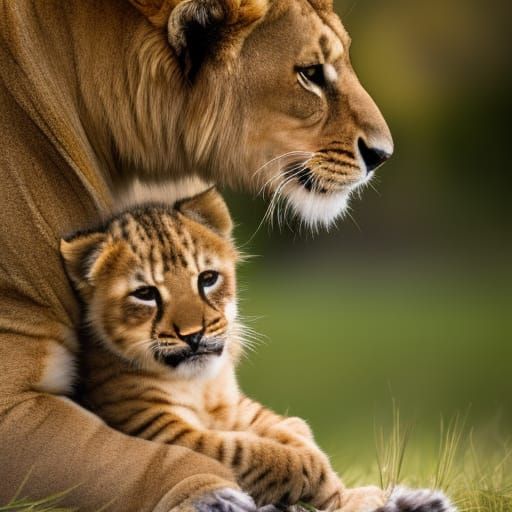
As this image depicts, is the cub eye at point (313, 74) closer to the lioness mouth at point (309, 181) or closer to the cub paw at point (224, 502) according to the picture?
the lioness mouth at point (309, 181)

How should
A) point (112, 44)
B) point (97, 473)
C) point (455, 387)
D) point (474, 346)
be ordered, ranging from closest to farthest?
point (97, 473) → point (112, 44) → point (455, 387) → point (474, 346)

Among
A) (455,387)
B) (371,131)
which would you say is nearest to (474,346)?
(455,387)

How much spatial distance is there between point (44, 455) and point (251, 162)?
96 cm

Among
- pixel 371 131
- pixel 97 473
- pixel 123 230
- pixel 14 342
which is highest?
pixel 371 131

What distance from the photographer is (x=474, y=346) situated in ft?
39.2

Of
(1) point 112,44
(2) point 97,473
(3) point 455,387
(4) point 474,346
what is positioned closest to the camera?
(2) point 97,473

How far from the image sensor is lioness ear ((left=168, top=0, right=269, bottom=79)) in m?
3.31

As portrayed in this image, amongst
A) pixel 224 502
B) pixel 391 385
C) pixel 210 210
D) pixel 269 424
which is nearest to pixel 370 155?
pixel 210 210

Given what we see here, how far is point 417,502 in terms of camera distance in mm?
3314

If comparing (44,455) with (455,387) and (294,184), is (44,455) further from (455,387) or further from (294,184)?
(455,387)

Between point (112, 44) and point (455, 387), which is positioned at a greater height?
point (112, 44)

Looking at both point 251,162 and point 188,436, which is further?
point 251,162

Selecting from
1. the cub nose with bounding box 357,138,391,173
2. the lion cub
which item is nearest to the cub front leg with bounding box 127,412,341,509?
the lion cub

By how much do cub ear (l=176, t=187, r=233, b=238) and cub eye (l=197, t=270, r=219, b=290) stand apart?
21 centimetres
